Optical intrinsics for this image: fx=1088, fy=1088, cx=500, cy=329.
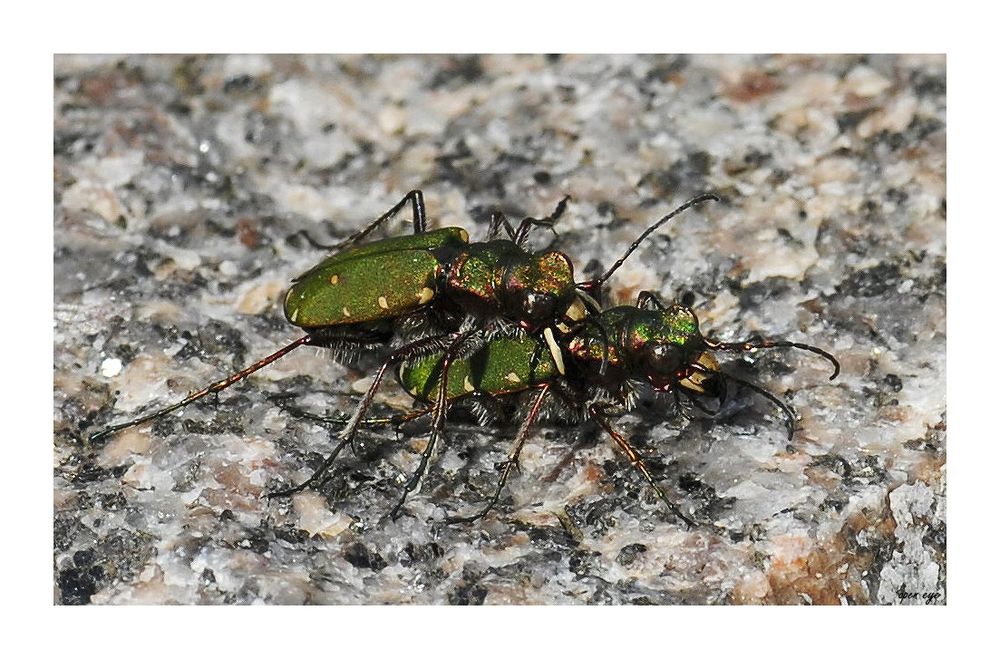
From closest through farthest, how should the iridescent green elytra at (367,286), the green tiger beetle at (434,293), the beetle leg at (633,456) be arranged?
1. the beetle leg at (633,456)
2. the green tiger beetle at (434,293)
3. the iridescent green elytra at (367,286)

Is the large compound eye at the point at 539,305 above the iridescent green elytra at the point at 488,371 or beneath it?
above

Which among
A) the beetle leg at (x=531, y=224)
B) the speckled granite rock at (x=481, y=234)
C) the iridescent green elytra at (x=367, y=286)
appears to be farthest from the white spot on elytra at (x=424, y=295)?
the beetle leg at (x=531, y=224)

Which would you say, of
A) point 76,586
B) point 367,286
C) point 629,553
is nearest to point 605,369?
point 629,553

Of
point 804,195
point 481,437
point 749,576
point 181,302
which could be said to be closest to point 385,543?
point 481,437

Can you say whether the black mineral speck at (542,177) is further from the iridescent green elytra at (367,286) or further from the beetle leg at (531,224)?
the iridescent green elytra at (367,286)

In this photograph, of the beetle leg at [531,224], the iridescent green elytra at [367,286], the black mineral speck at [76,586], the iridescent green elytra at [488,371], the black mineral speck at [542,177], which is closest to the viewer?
the black mineral speck at [76,586]

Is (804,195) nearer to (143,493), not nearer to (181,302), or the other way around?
(181,302)

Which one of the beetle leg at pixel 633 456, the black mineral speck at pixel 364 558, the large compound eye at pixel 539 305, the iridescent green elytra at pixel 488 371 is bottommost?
the black mineral speck at pixel 364 558

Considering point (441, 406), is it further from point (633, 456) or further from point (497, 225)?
point (497, 225)
